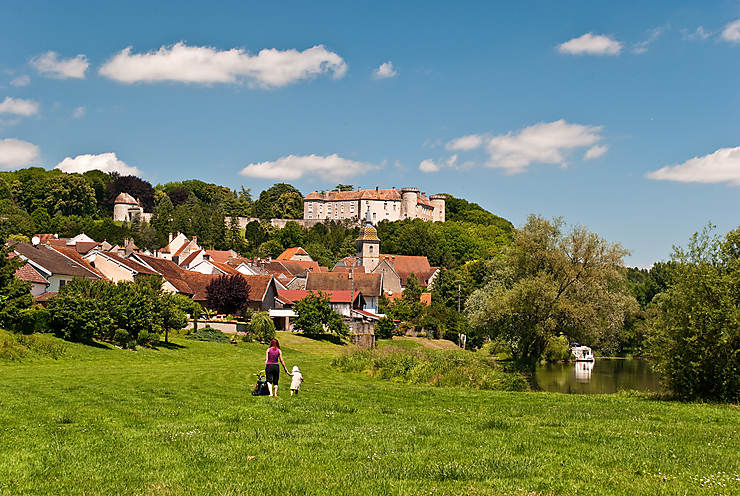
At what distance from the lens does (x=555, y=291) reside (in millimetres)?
41906

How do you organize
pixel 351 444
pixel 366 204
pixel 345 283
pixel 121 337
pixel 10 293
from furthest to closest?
pixel 366 204
pixel 345 283
pixel 121 337
pixel 10 293
pixel 351 444

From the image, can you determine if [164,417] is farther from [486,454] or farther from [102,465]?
[486,454]

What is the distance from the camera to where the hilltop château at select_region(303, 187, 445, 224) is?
590 ft

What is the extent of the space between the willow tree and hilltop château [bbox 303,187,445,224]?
13257cm

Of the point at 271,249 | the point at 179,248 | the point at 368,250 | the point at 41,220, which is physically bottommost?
the point at 179,248

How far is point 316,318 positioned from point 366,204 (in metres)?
119

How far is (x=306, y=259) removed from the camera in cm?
13012

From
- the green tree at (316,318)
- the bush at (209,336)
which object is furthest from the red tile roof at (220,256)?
the bush at (209,336)

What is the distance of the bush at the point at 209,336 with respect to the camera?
5153 centimetres

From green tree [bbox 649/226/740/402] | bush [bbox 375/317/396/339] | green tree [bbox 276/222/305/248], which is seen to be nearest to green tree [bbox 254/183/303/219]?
green tree [bbox 276/222/305/248]

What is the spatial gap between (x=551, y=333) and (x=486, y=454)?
33691mm

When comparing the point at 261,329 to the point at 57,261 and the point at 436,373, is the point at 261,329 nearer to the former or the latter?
the point at 57,261

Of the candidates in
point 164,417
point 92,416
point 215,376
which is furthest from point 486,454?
point 215,376

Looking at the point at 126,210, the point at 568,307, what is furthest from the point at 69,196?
the point at 568,307
